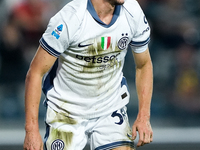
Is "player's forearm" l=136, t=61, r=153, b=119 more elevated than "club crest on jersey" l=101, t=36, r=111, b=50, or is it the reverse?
"club crest on jersey" l=101, t=36, r=111, b=50

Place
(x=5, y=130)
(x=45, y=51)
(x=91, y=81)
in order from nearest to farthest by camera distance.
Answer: (x=45, y=51)
(x=91, y=81)
(x=5, y=130)

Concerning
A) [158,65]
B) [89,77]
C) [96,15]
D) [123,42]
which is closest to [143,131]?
[89,77]

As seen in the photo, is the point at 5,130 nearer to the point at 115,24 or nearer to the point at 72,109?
the point at 72,109

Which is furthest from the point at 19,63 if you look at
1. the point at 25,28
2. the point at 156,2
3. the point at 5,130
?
the point at 156,2

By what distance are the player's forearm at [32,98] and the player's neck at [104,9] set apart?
62 cm

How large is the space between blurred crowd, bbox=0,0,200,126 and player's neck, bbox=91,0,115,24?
3.11 m

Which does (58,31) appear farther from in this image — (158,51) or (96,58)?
(158,51)

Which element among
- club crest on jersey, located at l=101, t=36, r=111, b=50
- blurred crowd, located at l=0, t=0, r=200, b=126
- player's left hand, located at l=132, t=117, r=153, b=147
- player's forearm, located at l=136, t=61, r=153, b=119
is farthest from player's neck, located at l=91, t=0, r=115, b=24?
blurred crowd, located at l=0, t=0, r=200, b=126

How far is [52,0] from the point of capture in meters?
6.71

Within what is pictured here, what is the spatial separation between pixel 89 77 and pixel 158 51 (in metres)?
3.43

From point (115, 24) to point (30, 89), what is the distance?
2.50 feet

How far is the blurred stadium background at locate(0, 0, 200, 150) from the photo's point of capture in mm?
6484

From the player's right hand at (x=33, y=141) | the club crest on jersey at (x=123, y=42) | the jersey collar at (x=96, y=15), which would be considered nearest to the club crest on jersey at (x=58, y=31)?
the jersey collar at (x=96, y=15)

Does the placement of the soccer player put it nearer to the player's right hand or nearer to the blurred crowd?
the player's right hand
